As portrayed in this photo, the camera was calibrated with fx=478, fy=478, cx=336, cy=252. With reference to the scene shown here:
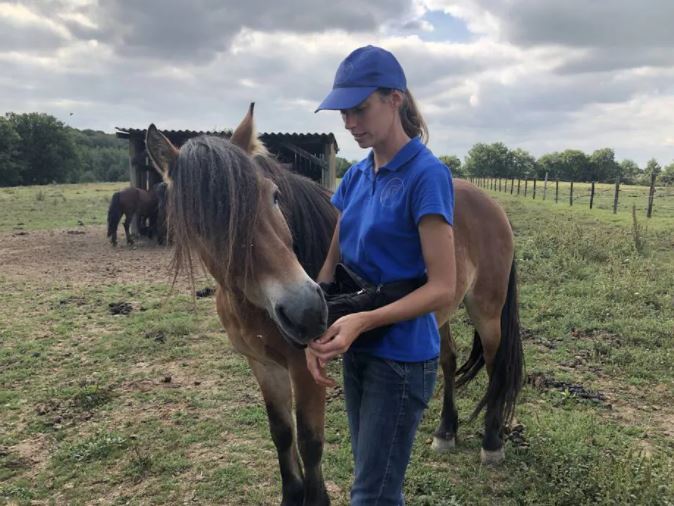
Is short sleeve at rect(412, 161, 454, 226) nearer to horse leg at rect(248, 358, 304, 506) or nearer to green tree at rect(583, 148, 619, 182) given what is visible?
horse leg at rect(248, 358, 304, 506)

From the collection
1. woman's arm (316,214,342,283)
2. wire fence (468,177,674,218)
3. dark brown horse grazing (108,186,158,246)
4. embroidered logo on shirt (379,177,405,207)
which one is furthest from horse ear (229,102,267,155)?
wire fence (468,177,674,218)

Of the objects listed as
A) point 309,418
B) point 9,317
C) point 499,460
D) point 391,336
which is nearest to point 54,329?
point 9,317

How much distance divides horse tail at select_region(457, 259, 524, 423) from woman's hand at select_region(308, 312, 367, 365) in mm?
2383

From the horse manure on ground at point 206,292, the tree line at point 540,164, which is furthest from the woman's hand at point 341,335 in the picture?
the tree line at point 540,164

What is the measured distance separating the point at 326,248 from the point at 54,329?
195 inches

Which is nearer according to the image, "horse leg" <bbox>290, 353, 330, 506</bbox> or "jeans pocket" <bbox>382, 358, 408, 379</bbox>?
"jeans pocket" <bbox>382, 358, 408, 379</bbox>

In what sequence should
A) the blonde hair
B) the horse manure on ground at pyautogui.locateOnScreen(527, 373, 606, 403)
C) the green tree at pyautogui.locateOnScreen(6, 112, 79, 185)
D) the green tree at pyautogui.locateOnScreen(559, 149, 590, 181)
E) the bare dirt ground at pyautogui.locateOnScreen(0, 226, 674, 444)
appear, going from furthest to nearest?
the green tree at pyautogui.locateOnScreen(559, 149, 590, 181), the green tree at pyautogui.locateOnScreen(6, 112, 79, 185), the bare dirt ground at pyautogui.locateOnScreen(0, 226, 674, 444), the horse manure on ground at pyautogui.locateOnScreen(527, 373, 606, 403), the blonde hair

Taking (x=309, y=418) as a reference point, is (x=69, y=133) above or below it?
above

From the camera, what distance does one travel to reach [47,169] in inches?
2135

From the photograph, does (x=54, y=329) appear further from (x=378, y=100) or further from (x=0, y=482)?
(x=378, y=100)

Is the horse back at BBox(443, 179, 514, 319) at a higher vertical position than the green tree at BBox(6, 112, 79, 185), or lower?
lower

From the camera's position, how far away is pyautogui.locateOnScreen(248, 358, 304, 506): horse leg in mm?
2645

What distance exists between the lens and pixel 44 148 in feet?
177

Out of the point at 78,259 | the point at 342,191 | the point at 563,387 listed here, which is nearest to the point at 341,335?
the point at 342,191
